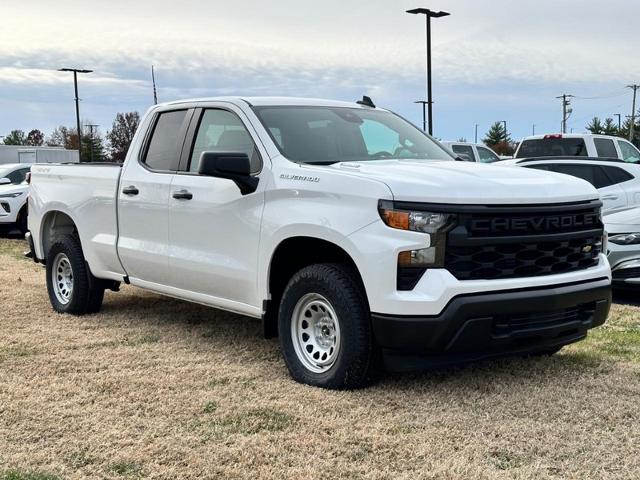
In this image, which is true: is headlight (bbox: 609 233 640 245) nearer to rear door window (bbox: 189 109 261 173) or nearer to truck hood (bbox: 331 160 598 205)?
truck hood (bbox: 331 160 598 205)

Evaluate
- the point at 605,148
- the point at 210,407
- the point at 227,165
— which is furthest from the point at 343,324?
the point at 605,148

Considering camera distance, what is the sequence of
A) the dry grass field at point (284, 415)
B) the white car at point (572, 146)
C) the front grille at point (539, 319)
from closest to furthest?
the dry grass field at point (284, 415) < the front grille at point (539, 319) < the white car at point (572, 146)

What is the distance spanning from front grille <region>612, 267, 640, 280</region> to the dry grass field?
6.22 feet

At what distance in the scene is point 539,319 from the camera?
4.48 meters

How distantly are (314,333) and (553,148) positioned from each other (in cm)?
1096

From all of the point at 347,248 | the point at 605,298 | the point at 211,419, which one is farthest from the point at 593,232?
the point at 211,419

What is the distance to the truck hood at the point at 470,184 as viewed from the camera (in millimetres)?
4238

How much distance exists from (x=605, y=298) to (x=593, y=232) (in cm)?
44

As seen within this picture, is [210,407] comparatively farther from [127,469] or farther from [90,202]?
[90,202]

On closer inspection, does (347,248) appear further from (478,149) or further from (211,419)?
(478,149)

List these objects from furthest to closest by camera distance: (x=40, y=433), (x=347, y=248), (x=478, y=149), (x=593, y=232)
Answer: (x=478, y=149) < (x=593, y=232) < (x=347, y=248) < (x=40, y=433)

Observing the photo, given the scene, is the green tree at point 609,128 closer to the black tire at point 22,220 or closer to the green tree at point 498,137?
the green tree at point 498,137

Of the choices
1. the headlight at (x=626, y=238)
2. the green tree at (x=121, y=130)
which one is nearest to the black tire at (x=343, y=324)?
the headlight at (x=626, y=238)

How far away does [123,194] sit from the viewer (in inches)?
247
